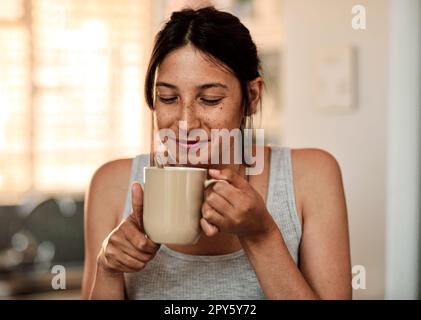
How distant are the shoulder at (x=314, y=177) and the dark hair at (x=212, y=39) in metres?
0.16

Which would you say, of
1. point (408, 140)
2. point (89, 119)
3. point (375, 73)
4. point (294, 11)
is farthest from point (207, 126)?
point (89, 119)

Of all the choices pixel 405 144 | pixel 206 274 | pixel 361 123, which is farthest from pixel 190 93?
pixel 361 123

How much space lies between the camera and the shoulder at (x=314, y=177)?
0.83 meters

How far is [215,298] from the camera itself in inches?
30.2

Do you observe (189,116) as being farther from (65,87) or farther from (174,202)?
(65,87)

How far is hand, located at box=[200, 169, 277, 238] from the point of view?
59 cm

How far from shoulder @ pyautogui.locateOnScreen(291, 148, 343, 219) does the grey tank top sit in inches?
1.0

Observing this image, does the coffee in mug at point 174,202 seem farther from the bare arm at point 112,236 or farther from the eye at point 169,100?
the eye at point 169,100

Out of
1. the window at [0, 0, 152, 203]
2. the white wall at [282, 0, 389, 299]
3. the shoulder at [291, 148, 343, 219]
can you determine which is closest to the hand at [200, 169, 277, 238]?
the shoulder at [291, 148, 343, 219]

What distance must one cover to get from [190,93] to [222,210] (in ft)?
0.53

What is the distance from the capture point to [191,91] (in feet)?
2.26

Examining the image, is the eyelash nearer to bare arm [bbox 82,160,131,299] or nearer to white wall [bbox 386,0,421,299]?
bare arm [bbox 82,160,131,299]

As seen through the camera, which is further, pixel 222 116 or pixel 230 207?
pixel 222 116

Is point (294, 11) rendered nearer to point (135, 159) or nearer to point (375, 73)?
point (375, 73)
